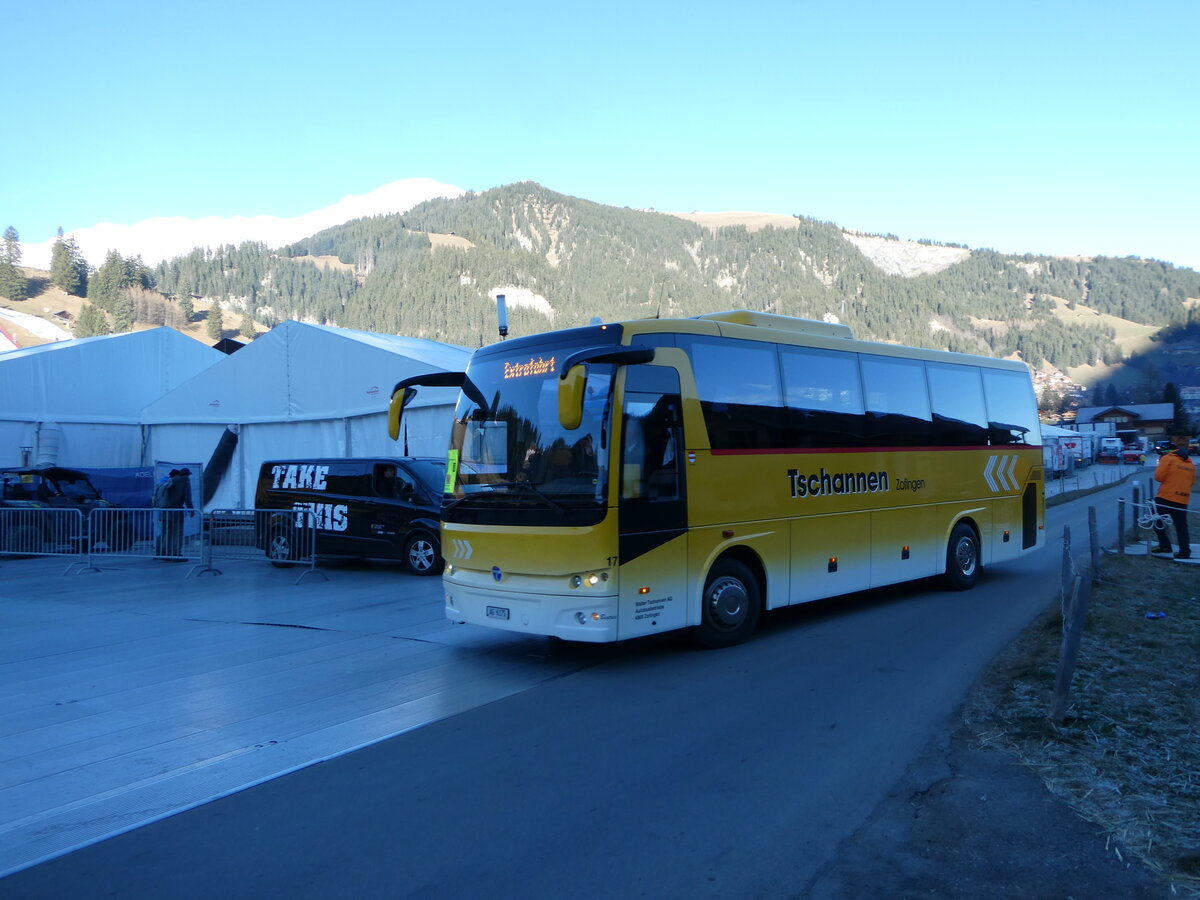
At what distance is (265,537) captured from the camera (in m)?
16.2

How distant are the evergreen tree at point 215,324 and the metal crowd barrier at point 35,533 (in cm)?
10139

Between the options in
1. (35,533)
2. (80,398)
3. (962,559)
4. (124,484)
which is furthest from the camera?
(80,398)

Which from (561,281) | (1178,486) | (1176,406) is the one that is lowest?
(1178,486)

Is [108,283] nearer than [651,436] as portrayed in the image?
No

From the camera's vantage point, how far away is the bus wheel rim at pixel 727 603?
8570 millimetres

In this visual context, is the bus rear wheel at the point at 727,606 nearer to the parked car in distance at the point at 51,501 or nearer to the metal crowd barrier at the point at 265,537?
the metal crowd barrier at the point at 265,537

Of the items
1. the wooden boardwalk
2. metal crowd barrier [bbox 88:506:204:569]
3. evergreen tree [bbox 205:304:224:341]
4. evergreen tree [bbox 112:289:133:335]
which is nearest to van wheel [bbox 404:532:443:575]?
the wooden boardwalk

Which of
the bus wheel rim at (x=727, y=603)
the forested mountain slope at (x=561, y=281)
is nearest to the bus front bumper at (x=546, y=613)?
the bus wheel rim at (x=727, y=603)

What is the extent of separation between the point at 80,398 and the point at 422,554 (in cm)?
2103

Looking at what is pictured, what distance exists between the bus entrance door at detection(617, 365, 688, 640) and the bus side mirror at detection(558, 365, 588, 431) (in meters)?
1.18

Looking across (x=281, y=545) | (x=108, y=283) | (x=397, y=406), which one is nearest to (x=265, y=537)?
(x=281, y=545)

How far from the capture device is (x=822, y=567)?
985 cm

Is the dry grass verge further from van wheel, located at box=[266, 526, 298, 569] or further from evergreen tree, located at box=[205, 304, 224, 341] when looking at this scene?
evergreen tree, located at box=[205, 304, 224, 341]

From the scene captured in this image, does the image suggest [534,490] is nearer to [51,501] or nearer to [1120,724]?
[1120,724]
